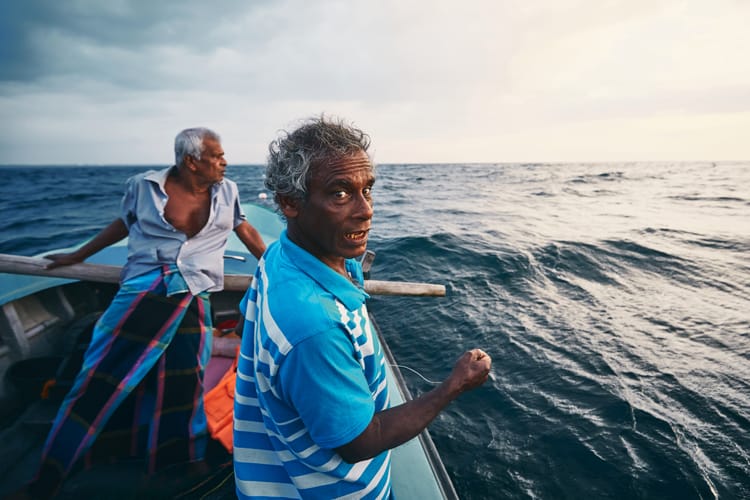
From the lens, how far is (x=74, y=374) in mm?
2961

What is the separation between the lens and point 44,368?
3.39 meters

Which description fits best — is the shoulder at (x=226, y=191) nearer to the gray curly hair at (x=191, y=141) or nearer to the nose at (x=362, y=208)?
the gray curly hair at (x=191, y=141)

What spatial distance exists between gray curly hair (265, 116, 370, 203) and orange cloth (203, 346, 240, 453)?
2.48 metres

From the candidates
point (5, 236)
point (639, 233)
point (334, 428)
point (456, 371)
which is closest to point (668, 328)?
point (456, 371)

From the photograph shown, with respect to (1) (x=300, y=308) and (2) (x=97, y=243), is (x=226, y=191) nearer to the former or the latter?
(2) (x=97, y=243)

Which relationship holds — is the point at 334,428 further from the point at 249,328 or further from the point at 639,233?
the point at 639,233

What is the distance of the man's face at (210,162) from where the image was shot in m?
2.67

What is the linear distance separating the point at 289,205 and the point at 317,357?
1.90 ft

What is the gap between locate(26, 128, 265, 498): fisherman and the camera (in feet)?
7.84

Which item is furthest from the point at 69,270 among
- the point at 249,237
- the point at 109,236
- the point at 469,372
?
the point at 469,372

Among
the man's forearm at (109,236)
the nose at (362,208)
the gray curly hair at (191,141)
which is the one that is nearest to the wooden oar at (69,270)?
the man's forearm at (109,236)

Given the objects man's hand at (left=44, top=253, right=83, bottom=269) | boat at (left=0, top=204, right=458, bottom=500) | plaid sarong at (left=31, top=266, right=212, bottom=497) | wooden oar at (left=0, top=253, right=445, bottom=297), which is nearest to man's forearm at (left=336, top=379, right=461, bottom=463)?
boat at (left=0, top=204, right=458, bottom=500)

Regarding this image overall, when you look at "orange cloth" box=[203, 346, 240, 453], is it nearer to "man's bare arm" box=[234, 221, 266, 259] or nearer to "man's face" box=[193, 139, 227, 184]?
"man's bare arm" box=[234, 221, 266, 259]

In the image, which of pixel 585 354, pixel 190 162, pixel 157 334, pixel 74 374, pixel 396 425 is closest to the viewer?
pixel 396 425
